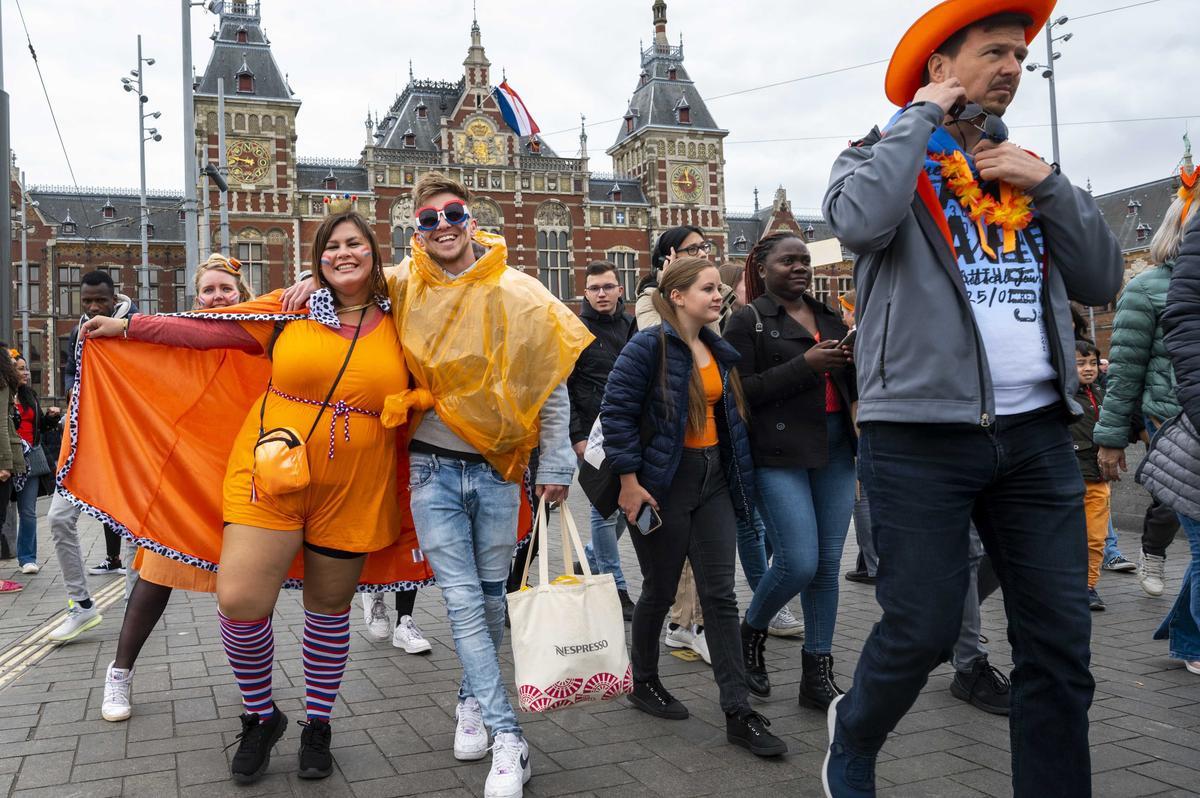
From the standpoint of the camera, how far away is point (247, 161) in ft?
135

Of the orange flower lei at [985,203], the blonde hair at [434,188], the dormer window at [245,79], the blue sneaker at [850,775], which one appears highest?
the dormer window at [245,79]

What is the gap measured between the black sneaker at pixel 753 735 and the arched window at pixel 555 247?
4281 centimetres

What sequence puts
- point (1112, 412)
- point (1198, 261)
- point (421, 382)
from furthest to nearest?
point (1112, 412), point (421, 382), point (1198, 261)

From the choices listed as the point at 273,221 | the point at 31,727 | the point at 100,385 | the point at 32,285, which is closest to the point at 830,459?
the point at 100,385

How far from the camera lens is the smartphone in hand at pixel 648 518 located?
3844mm

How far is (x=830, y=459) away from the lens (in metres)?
4.34

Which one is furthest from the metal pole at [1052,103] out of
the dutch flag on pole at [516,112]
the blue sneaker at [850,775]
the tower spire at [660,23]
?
the tower spire at [660,23]

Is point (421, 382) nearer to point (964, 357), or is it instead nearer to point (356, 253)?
point (356, 253)

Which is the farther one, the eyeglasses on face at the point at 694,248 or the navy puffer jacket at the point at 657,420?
the eyeglasses on face at the point at 694,248

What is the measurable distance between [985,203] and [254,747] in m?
2.97

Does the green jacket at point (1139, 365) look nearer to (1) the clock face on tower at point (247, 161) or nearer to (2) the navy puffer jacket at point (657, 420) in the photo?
(2) the navy puffer jacket at point (657, 420)

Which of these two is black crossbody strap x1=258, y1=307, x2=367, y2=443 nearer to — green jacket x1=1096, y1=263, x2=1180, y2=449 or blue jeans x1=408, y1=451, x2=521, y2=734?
blue jeans x1=408, y1=451, x2=521, y2=734

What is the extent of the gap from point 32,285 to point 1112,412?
4768 centimetres

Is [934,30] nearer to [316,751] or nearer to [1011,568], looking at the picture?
[1011,568]
